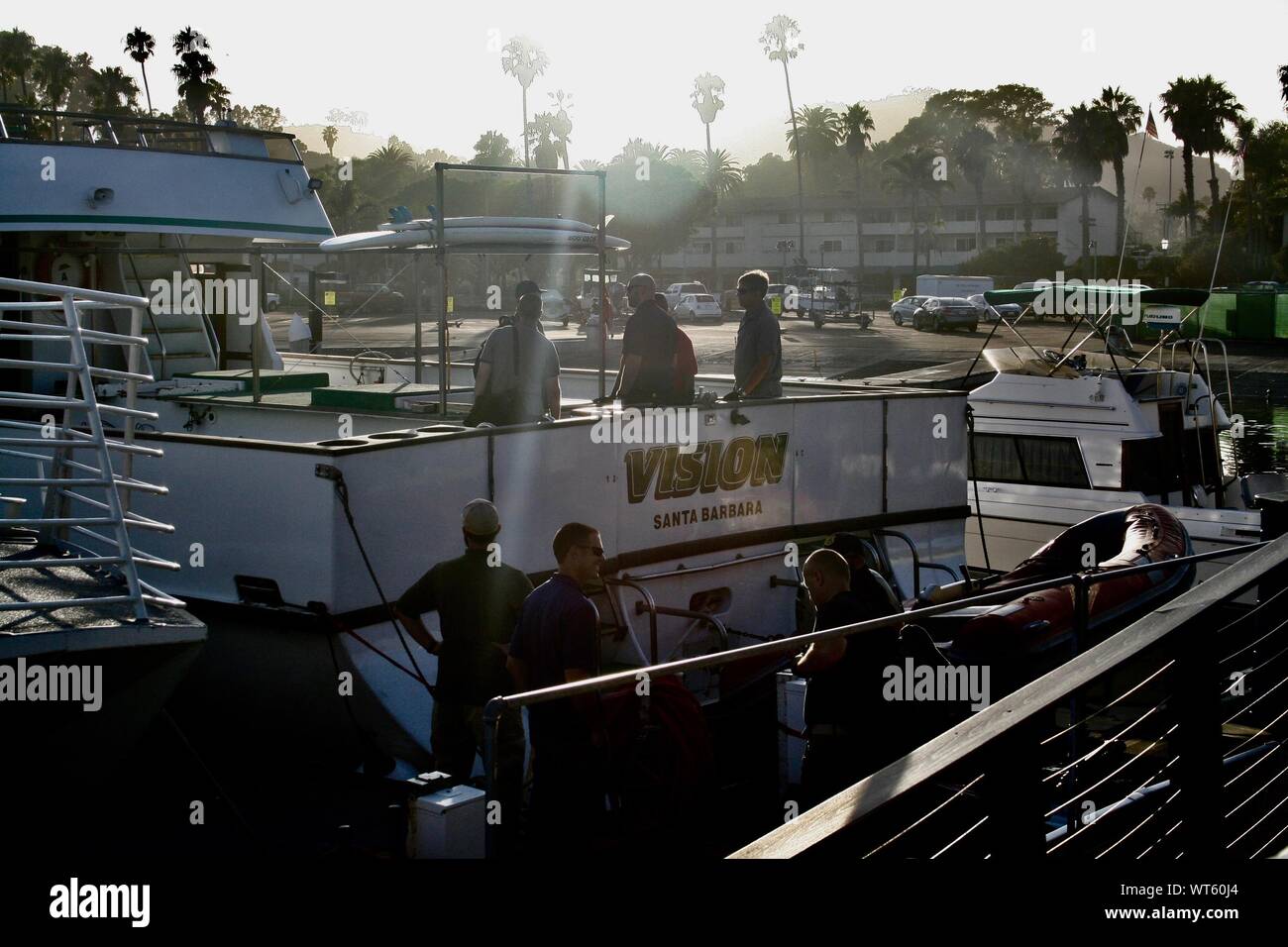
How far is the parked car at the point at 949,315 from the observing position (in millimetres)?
58875

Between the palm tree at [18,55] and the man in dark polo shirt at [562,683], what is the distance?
10343cm

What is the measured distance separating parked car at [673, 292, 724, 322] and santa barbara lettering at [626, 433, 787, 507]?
56033 mm

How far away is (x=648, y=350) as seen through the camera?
10359 mm

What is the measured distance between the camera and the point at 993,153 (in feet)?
356

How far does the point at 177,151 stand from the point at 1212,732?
386 inches

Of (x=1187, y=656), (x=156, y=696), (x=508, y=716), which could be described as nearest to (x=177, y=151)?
(x=156, y=696)

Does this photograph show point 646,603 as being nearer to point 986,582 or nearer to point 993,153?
point 986,582

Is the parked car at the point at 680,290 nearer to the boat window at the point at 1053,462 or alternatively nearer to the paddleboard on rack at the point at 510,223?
the boat window at the point at 1053,462

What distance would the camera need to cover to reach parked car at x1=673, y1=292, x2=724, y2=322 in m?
66.6

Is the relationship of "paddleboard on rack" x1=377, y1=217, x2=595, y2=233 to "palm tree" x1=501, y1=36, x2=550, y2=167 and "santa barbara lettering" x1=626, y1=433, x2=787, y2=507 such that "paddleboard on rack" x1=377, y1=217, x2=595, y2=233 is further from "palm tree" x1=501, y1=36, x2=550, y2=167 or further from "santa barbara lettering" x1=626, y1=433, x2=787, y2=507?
"palm tree" x1=501, y1=36, x2=550, y2=167

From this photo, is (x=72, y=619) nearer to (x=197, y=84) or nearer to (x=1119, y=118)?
(x=197, y=84)

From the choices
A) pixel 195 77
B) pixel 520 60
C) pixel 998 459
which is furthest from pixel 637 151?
pixel 998 459

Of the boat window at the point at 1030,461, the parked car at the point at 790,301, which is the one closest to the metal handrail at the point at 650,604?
the boat window at the point at 1030,461

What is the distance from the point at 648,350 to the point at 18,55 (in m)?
110
